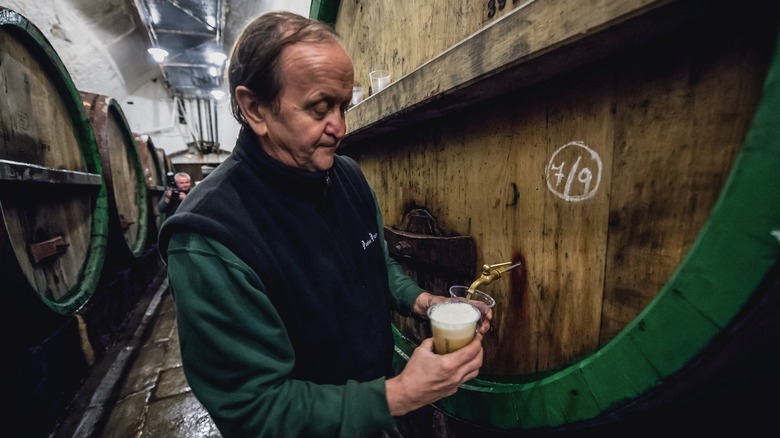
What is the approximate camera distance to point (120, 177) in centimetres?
416

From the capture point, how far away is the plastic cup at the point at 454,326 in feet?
3.44

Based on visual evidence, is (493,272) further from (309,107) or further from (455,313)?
(309,107)

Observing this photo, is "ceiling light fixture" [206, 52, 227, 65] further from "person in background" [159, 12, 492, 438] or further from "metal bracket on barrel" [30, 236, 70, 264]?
"person in background" [159, 12, 492, 438]

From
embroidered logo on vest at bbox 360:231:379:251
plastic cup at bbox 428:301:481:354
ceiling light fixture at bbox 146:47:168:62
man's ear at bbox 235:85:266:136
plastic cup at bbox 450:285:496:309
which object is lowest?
plastic cup at bbox 428:301:481:354

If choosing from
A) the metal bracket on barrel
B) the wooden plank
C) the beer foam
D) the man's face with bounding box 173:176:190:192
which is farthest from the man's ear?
the man's face with bounding box 173:176:190:192

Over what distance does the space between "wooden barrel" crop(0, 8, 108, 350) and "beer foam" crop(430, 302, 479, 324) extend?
224 centimetres

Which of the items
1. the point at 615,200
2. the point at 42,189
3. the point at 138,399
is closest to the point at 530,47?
the point at 615,200

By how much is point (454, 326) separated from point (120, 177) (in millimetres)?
4951

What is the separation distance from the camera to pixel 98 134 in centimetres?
335

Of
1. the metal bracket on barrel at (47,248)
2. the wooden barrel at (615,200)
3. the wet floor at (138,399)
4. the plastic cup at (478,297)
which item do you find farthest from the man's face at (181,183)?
the plastic cup at (478,297)

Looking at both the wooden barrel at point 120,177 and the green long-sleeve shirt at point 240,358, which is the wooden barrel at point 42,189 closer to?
the wooden barrel at point 120,177

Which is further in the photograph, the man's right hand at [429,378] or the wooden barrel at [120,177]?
the wooden barrel at [120,177]

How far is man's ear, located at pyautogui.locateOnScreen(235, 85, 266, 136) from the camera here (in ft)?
3.99

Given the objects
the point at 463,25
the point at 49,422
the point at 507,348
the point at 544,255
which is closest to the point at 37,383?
the point at 49,422
